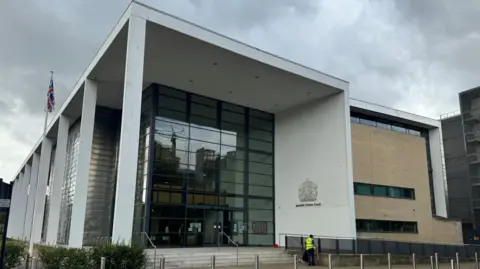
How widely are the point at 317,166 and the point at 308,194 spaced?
1.83 meters

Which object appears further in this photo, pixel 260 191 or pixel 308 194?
pixel 260 191

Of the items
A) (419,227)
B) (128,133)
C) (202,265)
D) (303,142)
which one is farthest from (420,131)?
(128,133)

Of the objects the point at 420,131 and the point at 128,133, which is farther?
the point at 420,131

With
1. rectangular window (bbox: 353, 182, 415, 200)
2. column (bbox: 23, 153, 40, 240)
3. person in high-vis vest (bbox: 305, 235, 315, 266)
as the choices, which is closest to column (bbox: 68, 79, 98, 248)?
person in high-vis vest (bbox: 305, 235, 315, 266)

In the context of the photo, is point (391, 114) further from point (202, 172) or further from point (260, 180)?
point (202, 172)

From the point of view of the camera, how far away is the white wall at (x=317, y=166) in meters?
23.5

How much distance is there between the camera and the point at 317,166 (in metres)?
25.4

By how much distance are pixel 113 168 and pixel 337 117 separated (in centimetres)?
1516

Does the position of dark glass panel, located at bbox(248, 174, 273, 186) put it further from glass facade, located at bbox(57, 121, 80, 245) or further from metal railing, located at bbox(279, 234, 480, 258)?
glass facade, located at bbox(57, 121, 80, 245)

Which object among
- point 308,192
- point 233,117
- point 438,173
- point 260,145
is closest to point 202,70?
Answer: point 233,117

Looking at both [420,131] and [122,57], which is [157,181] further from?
[420,131]

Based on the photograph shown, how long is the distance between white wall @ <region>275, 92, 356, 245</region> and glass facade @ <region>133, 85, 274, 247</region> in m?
1.08

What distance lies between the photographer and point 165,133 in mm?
23969

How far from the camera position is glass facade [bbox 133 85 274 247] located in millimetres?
22938
